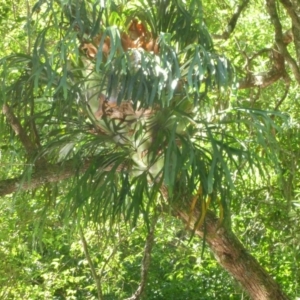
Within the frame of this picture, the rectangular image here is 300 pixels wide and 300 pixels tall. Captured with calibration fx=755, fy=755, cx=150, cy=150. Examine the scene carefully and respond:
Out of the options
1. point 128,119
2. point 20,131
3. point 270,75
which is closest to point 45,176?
point 20,131

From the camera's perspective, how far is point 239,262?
4.21 m

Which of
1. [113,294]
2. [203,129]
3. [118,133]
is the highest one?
[113,294]

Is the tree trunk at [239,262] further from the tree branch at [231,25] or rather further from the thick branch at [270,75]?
the tree branch at [231,25]

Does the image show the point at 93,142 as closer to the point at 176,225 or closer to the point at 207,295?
the point at 176,225

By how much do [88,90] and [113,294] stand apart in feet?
13.5

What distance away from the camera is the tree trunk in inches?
163

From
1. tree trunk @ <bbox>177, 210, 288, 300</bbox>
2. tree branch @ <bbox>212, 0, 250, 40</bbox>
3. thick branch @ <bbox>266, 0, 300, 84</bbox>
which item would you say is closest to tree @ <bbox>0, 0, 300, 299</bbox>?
tree trunk @ <bbox>177, 210, 288, 300</bbox>

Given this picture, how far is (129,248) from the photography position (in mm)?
6570

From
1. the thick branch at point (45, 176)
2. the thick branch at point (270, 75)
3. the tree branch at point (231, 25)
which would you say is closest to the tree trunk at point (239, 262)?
the thick branch at point (45, 176)

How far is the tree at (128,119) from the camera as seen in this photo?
3021mm

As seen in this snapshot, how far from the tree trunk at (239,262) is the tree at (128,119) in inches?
15.9

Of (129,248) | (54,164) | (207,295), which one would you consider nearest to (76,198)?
(54,164)

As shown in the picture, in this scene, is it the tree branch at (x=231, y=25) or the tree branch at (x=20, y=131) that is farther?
the tree branch at (x=231, y=25)

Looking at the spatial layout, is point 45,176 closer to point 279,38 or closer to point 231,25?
point 279,38
